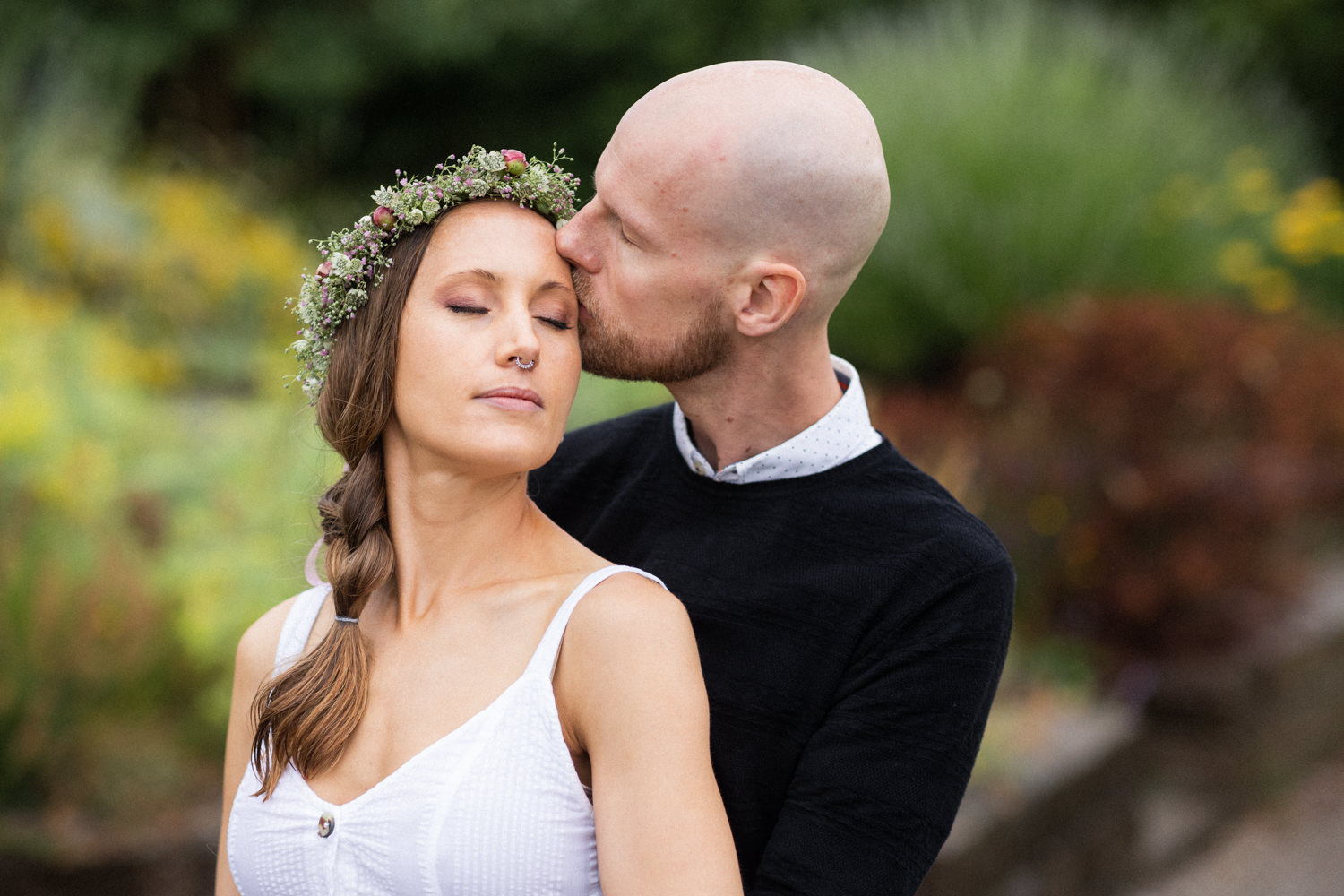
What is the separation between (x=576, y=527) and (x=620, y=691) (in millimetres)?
838

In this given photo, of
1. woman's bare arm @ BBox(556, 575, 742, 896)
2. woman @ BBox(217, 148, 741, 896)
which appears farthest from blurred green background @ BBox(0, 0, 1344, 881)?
woman's bare arm @ BBox(556, 575, 742, 896)

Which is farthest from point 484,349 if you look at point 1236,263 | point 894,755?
point 1236,263

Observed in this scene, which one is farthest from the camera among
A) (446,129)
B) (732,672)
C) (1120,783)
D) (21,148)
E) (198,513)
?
(446,129)

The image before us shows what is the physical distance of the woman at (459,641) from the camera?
69.7 inches

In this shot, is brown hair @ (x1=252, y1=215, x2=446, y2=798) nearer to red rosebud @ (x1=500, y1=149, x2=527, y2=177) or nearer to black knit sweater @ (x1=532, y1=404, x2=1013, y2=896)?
red rosebud @ (x1=500, y1=149, x2=527, y2=177)

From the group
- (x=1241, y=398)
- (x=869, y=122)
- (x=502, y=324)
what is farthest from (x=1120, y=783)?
(x=502, y=324)

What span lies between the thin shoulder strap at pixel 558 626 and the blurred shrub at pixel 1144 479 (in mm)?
3816

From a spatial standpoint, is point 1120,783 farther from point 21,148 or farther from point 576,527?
point 21,148

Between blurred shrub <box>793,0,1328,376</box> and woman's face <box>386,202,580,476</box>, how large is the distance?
557 centimetres

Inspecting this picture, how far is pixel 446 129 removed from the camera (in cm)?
1159

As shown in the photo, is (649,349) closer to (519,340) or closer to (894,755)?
(519,340)

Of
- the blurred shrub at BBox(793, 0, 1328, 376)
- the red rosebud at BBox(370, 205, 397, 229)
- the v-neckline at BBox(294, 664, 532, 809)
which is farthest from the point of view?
the blurred shrub at BBox(793, 0, 1328, 376)

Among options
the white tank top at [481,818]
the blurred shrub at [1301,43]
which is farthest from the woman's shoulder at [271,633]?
the blurred shrub at [1301,43]

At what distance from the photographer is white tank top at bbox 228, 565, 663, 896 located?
1.77 m
